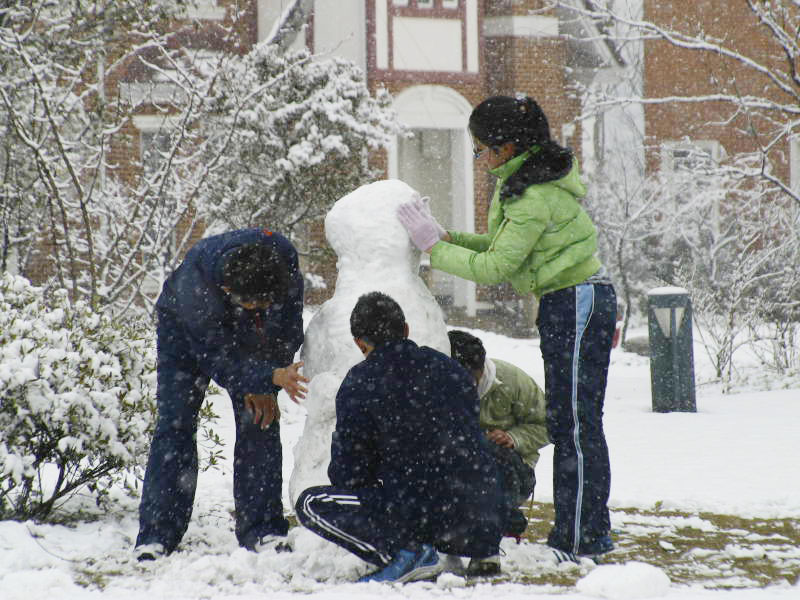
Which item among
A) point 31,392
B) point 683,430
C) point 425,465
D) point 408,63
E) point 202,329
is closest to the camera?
point 425,465

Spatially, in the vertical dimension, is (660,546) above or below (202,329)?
below

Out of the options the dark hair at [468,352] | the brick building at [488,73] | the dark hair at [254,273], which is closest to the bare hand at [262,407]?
Answer: the dark hair at [254,273]

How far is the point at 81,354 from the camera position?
441cm

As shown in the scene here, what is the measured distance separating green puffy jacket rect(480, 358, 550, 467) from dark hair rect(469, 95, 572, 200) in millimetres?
847

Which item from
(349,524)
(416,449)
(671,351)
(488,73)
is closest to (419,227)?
(416,449)

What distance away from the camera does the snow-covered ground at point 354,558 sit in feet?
11.1

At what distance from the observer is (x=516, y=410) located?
4.33 meters

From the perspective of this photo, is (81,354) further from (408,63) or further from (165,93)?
(408,63)

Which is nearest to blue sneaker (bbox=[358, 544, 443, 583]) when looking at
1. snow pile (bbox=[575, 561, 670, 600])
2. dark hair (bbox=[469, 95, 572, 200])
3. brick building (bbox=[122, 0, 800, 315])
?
snow pile (bbox=[575, 561, 670, 600])

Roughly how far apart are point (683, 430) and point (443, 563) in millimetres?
4342

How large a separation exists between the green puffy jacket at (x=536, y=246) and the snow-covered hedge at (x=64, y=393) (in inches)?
62.7

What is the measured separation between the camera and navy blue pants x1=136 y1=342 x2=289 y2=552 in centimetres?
405

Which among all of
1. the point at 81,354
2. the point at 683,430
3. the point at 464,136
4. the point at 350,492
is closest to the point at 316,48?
the point at 464,136

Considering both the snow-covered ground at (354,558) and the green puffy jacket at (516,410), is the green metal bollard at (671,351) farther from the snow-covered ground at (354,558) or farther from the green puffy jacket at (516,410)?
the green puffy jacket at (516,410)
